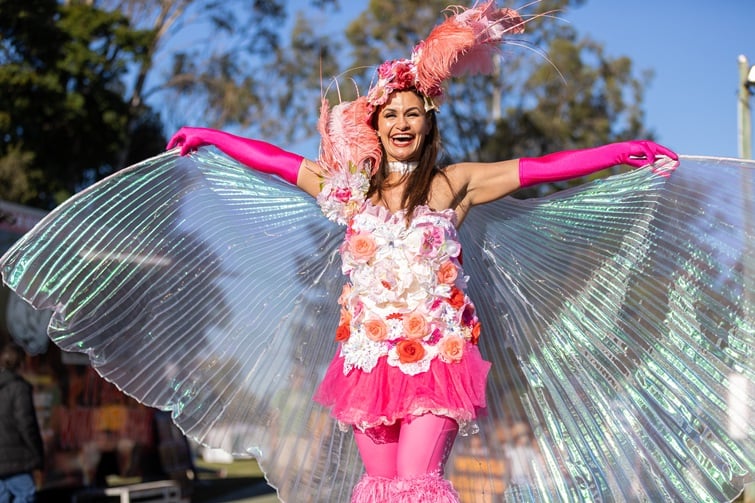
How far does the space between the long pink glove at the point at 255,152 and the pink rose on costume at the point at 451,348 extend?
36.3 inches

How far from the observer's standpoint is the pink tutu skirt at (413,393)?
3.28 meters

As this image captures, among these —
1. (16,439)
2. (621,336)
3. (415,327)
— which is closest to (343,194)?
(415,327)

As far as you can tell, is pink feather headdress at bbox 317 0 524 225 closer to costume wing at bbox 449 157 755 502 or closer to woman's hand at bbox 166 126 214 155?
woman's hand at bbox 166 126 214 155

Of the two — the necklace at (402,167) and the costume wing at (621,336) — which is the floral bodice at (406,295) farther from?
the costume wing at (621,336)

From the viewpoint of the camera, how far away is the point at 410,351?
3.39m

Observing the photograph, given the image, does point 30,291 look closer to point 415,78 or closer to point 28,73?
point 415,78

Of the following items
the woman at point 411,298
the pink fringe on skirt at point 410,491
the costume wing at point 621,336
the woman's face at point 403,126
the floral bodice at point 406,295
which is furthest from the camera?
the costume wing at point 621,336

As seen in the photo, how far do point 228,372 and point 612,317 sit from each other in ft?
5.55

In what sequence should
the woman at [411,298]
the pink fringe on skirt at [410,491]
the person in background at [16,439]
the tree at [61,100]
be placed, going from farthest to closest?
the tree at [61,100], the person in background at [16,439], the woman at [411,298], the pink fringe on skirt at [410,491]

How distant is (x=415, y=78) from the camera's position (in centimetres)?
370

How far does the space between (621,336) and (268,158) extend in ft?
5.51

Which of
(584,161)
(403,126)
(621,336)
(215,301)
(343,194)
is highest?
(403,126)

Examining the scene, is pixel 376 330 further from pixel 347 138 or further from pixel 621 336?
pixel 621 336

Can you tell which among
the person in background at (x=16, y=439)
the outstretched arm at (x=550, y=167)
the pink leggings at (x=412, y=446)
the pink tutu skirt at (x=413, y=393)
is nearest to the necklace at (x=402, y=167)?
the outstretched arm at (x=550, y=167)
